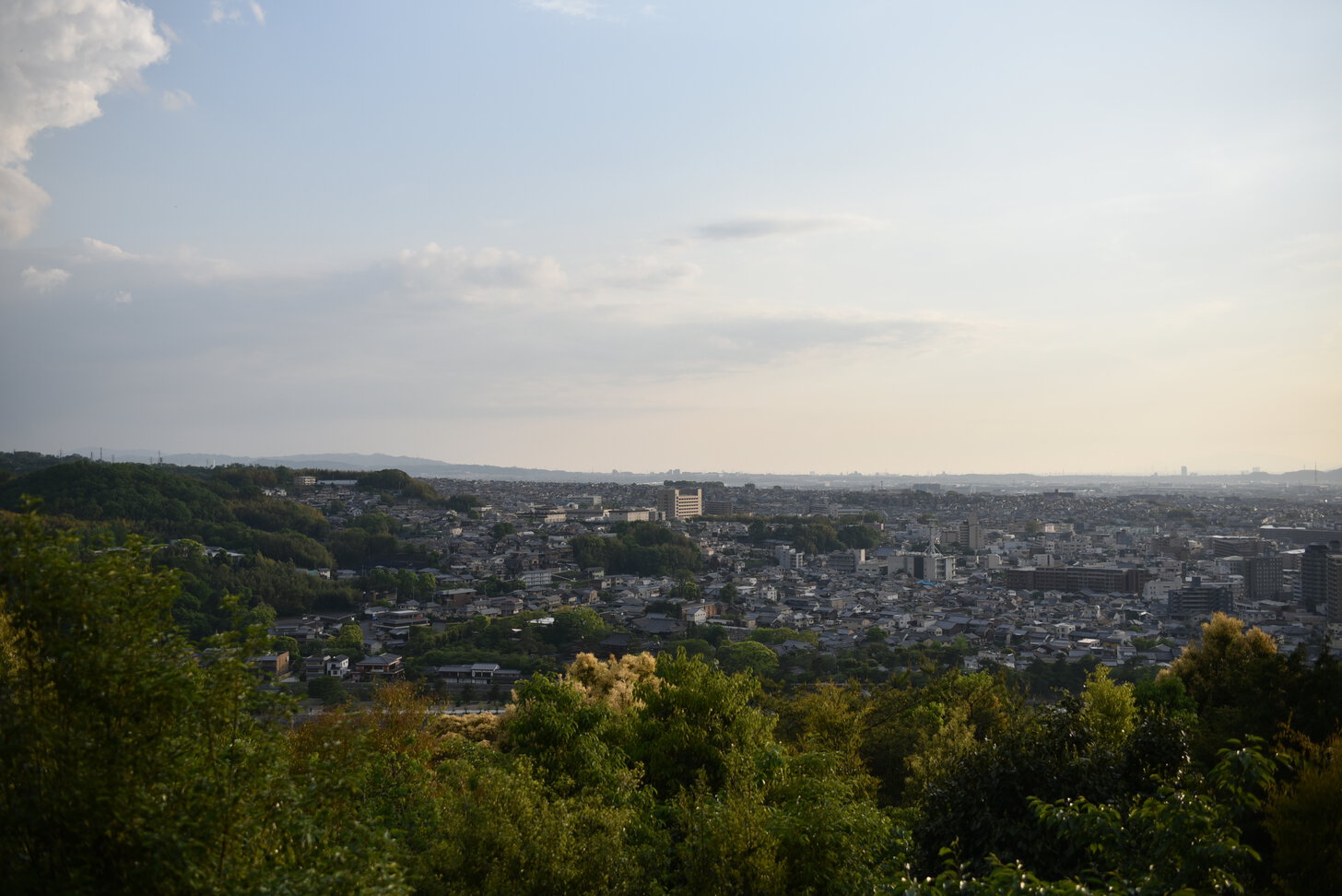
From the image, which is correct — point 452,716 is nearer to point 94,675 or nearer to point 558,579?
point 94,675

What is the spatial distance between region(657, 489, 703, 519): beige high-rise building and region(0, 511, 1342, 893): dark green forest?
243ft

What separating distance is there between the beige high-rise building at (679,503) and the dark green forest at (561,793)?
74.0 meters

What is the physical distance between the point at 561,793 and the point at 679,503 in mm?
Answer: 80654

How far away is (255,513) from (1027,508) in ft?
256

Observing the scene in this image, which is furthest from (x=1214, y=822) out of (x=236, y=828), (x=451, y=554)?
(x=451, y=554)

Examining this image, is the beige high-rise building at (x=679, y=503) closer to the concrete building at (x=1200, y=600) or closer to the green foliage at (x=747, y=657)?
the concrete building at (x=1200, y=600)

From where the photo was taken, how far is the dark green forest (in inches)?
129

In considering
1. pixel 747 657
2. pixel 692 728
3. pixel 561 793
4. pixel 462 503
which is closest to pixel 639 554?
pixel 462 503

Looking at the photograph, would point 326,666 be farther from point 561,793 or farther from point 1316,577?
point 1316,577

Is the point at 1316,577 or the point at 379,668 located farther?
the point at 1316,577

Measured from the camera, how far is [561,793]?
8.22m

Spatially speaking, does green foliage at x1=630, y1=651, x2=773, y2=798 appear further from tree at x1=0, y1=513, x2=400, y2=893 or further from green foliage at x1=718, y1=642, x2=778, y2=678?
green foliage at x1=718, y1=642, x2=778, y2=678

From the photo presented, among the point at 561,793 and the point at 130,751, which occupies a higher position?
the point at 130,751

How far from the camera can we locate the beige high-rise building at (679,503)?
284ft
